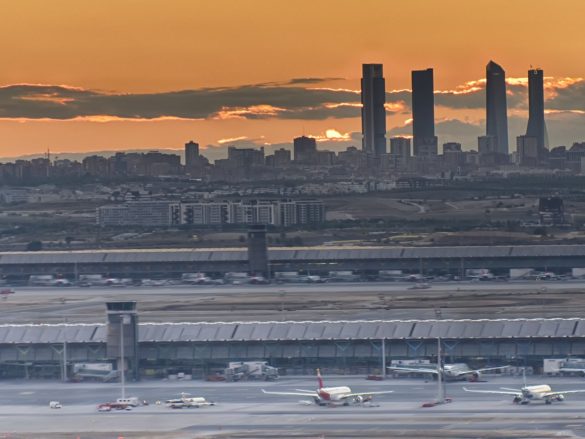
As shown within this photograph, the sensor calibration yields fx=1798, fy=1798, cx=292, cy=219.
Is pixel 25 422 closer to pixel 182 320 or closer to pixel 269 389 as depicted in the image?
pixel 269 389

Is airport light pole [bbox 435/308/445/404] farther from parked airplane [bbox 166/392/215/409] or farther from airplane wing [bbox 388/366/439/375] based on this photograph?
parked airplane [bbox 166/392/215/409]

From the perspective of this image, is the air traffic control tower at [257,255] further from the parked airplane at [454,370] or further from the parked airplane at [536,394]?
the parked airplane at [536,394]

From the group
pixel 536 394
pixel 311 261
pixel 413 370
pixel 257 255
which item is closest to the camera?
pixel 536 394

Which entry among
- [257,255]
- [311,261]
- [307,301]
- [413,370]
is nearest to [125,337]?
[413,370]

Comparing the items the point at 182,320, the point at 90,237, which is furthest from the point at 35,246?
the point at 182,320

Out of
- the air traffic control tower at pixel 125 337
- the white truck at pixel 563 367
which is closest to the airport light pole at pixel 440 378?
the white truck at pixel 563 367

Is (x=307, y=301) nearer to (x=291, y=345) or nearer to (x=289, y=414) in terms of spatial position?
(x=291, y=345)
